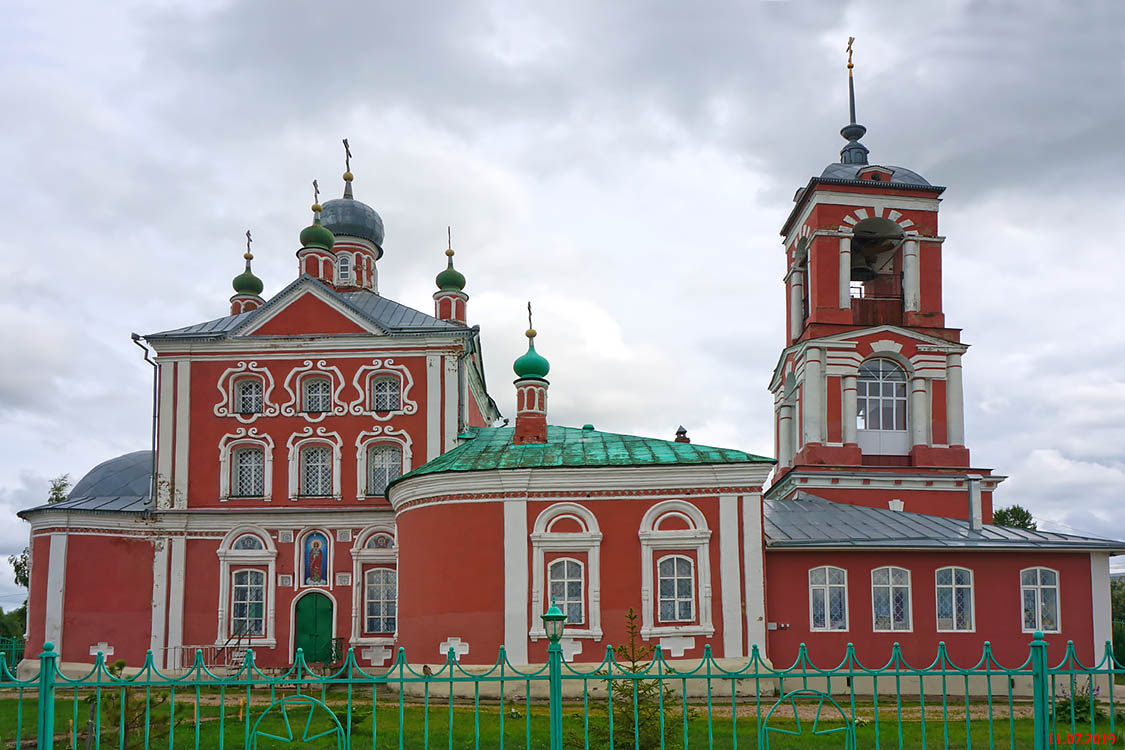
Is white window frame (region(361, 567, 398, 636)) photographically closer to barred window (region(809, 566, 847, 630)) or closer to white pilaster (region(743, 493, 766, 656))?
white pilaster (region(743, 493, 766, 656))

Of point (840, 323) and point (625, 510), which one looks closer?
point (625, 510)

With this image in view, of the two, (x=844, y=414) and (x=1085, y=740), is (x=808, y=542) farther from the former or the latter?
(x=1085, y=740)

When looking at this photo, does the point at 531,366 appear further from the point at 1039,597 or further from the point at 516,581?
the point at 1039,597

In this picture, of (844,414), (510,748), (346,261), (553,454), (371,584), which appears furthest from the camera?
(346,261)

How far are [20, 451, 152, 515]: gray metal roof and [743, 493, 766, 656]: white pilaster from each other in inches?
520

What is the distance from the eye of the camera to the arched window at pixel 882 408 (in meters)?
26.1

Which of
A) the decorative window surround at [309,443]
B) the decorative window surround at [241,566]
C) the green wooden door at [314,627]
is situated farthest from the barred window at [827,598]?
the decorative window surround at [241,566]

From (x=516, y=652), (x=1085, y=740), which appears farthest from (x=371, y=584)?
(x=1085, y=740)

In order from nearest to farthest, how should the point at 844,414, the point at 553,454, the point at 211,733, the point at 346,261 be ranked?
the point at 211,733
the point at 553,454
the point at 844,414
the point at 346,261

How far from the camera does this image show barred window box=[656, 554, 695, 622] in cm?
2008

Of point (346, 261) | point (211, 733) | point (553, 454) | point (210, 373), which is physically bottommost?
point (211, 733)

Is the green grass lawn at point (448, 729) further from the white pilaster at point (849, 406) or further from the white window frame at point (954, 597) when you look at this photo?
the white pilaster at point (849, 406)

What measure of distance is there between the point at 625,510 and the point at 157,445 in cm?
1115

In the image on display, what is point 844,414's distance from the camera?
84.2 feet
